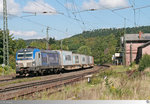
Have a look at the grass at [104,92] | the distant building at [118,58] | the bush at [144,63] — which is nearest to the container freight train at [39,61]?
the grass at [104,92]

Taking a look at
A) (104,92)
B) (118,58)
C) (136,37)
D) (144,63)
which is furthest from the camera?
(118,58)

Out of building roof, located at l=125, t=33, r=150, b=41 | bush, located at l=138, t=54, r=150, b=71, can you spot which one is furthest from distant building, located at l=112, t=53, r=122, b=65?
bush, located at l=138, t=54, r=150, b=71

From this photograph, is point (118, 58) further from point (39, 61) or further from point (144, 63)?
A: point (39, 61)

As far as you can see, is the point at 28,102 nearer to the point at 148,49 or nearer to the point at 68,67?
the point at 68,67

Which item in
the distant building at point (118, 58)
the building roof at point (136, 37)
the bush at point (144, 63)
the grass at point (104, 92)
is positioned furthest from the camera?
the distant building at point (118, 58)

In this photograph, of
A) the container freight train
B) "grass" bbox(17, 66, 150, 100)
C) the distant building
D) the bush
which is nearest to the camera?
"grass" bbox(17, 66, 150, 100)

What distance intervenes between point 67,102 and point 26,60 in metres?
21.0

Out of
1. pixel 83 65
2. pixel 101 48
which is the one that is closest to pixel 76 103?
pixel 83 65

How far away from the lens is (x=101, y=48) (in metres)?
91.3

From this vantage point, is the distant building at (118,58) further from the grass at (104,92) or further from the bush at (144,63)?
the grass at (104,92)

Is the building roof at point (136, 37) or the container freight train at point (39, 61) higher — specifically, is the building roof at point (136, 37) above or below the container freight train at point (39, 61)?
above

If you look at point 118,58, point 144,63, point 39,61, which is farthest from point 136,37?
point 39,61

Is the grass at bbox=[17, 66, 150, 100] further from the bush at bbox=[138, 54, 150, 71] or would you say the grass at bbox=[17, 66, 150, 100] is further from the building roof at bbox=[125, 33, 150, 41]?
the building roof at bbox=[125, 33, 150, 41]

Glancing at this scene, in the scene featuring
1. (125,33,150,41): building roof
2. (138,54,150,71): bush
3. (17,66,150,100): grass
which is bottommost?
(17,66,150,100): grass
